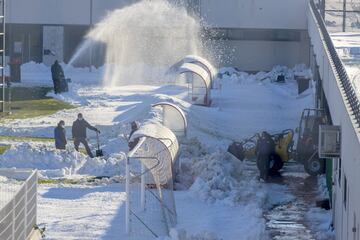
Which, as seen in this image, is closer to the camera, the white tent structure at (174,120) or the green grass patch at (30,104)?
the white tent structure at (174,120)

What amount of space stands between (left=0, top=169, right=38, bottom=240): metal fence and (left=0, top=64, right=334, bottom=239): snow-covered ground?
2.34ft

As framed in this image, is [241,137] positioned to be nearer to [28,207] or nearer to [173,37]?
[28,207]

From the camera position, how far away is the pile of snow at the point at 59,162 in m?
26.6

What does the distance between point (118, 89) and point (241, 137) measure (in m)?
14.3

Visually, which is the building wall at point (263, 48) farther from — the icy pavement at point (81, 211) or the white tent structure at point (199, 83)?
the icy pavement at point (81, 211)

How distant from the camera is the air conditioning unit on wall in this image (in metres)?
19.6

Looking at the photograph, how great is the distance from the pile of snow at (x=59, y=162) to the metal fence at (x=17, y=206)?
5.21 metres

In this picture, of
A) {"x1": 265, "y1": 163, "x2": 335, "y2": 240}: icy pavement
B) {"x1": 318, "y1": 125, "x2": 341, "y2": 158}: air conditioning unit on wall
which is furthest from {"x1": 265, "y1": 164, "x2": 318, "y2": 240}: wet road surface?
{"x1": 318, "y1": 125, "x2": 341, "y2": 158}: air conditioning unit on wall

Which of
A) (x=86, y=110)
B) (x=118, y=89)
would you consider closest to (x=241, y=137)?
(x=86, y=110)

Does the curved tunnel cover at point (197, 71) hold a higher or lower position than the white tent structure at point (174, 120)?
higher

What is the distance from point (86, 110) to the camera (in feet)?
128

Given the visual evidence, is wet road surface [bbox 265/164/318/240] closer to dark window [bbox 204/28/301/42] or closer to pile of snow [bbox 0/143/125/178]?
pile of snow [bbox 0/143/125/178]

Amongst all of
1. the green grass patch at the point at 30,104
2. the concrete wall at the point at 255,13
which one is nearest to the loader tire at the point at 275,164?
the green grass patch at the point at 30,104

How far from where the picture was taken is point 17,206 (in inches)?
657
